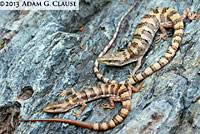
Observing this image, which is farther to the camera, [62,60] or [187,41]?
[62,60]

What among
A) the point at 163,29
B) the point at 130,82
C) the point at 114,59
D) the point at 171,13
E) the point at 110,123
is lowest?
the point at 110,123

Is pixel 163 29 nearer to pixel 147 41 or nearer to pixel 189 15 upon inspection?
pixel 147 41

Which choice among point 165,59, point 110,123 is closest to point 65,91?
point 110,123

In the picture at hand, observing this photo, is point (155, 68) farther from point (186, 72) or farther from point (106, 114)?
point (106, 114)

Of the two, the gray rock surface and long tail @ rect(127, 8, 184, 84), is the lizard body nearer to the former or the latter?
the gray rock surface

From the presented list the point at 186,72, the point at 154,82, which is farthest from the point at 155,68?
the point at 186,72

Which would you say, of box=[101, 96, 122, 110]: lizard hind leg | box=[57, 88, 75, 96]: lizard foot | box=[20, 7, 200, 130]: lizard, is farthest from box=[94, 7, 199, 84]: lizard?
box=[57, 88, 75, 96]: lizard foot
